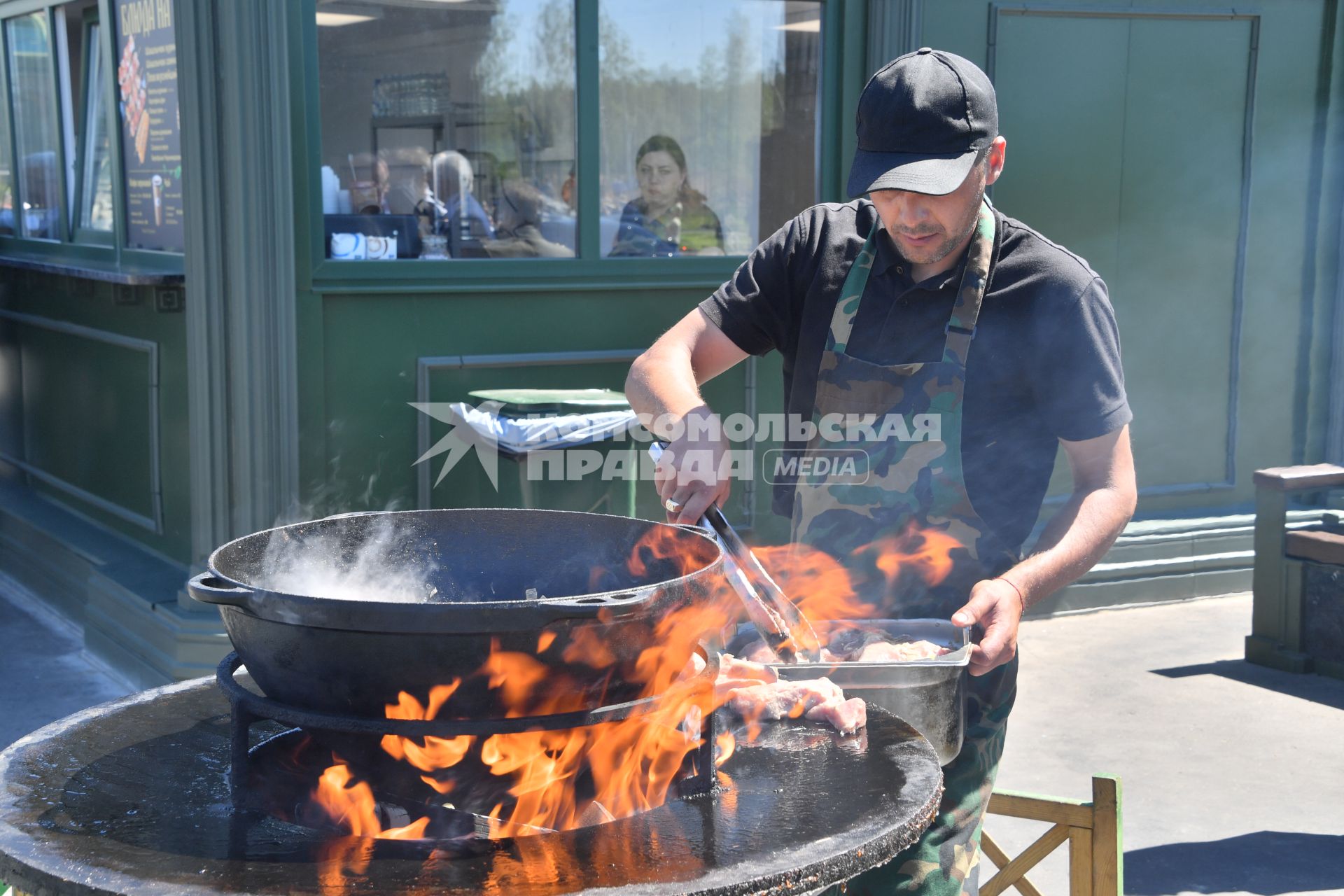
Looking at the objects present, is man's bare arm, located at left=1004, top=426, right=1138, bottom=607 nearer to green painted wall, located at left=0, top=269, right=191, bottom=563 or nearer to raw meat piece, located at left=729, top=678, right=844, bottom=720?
raw meat piece, located at left=729, top=678, right=844, bottom=720

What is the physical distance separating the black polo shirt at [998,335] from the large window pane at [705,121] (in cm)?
347

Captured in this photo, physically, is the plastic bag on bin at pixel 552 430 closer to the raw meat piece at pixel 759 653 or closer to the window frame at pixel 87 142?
the window frame at pixel 87 142

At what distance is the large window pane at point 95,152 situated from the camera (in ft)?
20.9

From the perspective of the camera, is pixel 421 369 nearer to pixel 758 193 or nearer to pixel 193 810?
pixel 758 193

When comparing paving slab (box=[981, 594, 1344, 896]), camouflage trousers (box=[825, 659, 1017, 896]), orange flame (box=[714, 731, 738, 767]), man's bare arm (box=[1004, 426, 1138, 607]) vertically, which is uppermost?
man's bare arm (box=[1004, 426, 1138, 607])

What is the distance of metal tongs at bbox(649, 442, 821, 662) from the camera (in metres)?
2.22

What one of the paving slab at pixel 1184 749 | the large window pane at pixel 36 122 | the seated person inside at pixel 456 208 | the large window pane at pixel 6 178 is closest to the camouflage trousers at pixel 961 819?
the paving slab at pixel 1184 749

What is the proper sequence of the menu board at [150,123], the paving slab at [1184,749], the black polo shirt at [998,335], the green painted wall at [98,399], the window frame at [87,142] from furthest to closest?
1. the window frame at [87,142]
2. the green painted wall at [98,399]
3. the menu board at [150,123]
4. the paving slab at [1184,749]
5. the black polo shirt at [998,335]

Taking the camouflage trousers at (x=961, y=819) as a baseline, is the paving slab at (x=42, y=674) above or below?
below

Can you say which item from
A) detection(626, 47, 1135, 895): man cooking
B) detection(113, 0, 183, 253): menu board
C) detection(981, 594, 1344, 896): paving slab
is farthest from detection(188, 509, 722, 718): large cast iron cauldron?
detection(113, 0, 183, 253): menu board

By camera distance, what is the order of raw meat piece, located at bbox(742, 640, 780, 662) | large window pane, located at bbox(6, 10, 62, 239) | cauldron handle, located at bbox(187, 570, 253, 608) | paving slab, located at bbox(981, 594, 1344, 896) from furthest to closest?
large window pane, located at bbox(6, 10, 62, 239) → paving slab, located at bbox(981, 594, 1344, 896) → raw meat piece, located at bbox(742, 640, 780, 662) → cauldron handle, located at bbox(187, 570, 253, 608)

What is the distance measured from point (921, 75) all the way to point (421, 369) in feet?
11.5

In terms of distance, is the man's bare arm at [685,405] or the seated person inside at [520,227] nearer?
the man's bare arm at [685,405]

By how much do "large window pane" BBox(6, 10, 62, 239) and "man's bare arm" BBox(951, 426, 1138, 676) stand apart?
5.98m
